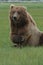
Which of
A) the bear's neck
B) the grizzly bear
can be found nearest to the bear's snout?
the grizzly bear

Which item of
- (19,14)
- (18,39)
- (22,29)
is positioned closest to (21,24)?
(22,29)

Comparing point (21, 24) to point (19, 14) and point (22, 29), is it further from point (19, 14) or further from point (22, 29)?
point (19, 14)

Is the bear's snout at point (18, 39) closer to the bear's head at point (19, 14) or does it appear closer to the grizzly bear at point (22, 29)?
the grizzly bear at point (22, 29)

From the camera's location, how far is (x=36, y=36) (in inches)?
384

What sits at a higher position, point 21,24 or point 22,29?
point 21,24

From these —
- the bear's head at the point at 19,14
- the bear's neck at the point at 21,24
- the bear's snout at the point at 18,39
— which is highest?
the bear's head at the point at 19,14

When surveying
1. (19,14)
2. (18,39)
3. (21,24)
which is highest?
(19,14)

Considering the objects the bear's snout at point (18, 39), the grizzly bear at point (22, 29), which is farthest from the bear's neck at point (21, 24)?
the bear's snout at point (18, 39)

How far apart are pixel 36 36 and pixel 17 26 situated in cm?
60

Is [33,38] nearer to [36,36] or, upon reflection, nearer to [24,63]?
[36,36]

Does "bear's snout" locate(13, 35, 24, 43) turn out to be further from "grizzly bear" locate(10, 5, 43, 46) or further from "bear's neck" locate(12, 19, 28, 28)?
"bear's neck" locate(12, 19, 28, 28)

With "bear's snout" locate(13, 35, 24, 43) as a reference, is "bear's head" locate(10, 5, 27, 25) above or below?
above

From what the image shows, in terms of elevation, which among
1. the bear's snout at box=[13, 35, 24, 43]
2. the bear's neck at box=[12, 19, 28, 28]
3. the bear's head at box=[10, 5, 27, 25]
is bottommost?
the bear's snout at box=[13, 35, 24, 43]

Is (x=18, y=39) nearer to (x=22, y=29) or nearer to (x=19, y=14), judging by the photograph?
(x=22, y=29)
